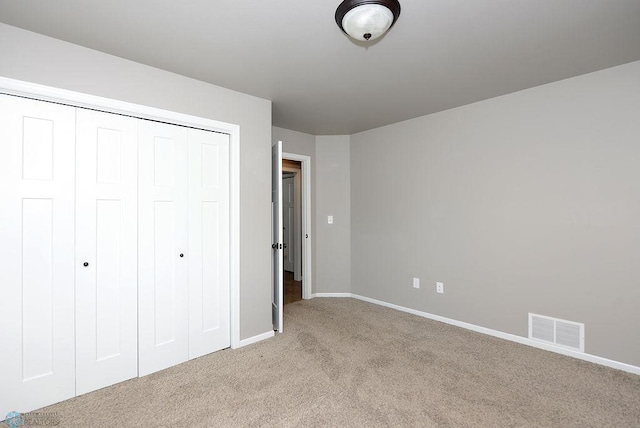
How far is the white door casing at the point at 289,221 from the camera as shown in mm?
6082

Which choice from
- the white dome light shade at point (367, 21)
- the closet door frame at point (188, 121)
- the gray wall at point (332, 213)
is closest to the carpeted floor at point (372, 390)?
the closet door frame at point (188, 121)

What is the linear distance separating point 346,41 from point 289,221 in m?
4.45

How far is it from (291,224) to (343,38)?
175 inches

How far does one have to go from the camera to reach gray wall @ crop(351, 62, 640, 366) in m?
2.47

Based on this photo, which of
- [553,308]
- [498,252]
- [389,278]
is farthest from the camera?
[389,278]

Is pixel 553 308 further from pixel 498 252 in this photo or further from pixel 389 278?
pixel 389 278

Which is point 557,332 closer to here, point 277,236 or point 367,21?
point 277,236

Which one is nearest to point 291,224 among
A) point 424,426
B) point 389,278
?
point 389,278

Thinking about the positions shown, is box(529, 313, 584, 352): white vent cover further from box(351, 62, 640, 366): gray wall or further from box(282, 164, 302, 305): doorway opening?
box(282, 164, 302, 305): doorway opening

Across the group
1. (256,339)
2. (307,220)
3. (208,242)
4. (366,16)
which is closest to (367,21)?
(366,16)

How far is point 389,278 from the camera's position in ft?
13.5

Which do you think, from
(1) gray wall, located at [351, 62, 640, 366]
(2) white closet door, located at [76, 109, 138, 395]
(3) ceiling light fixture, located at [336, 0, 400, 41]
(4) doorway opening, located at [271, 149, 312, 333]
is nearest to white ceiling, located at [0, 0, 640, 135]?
(3) ceiling light fixture, located at [336, 0, 400, 41]

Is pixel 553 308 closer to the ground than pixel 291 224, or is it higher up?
closer to the ground

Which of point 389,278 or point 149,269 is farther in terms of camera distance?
point 389,278
